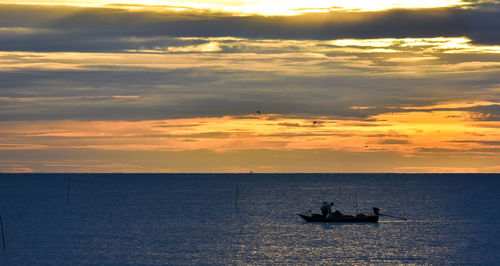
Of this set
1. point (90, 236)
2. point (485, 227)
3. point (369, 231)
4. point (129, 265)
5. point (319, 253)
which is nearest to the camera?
point (129, 265)

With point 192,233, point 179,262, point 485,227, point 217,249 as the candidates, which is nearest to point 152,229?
point 192,233

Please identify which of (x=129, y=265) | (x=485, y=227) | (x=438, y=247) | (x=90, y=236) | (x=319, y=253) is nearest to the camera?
(x=129, y=265)

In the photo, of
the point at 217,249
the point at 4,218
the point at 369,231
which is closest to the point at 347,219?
the point at 369,231

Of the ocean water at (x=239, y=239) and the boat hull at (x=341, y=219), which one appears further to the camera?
the boat hull at (x=341, y=219)

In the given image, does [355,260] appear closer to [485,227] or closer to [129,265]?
[129,265]

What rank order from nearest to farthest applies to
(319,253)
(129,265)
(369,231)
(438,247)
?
(129,265) → (319,253) → (438,247) → (369,231)

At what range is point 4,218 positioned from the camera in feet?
371

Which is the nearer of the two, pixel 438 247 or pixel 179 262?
pixel 179 262

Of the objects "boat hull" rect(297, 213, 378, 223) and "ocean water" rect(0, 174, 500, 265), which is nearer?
"ocean water" rect(0, 174, 500, 265)

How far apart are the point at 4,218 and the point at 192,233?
140ft

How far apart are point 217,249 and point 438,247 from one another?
76.4 feet

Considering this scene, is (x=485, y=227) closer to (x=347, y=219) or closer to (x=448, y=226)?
(x=448, y=226)

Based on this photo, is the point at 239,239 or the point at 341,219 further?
the point at 341,219

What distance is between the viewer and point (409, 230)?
91.9 meters
